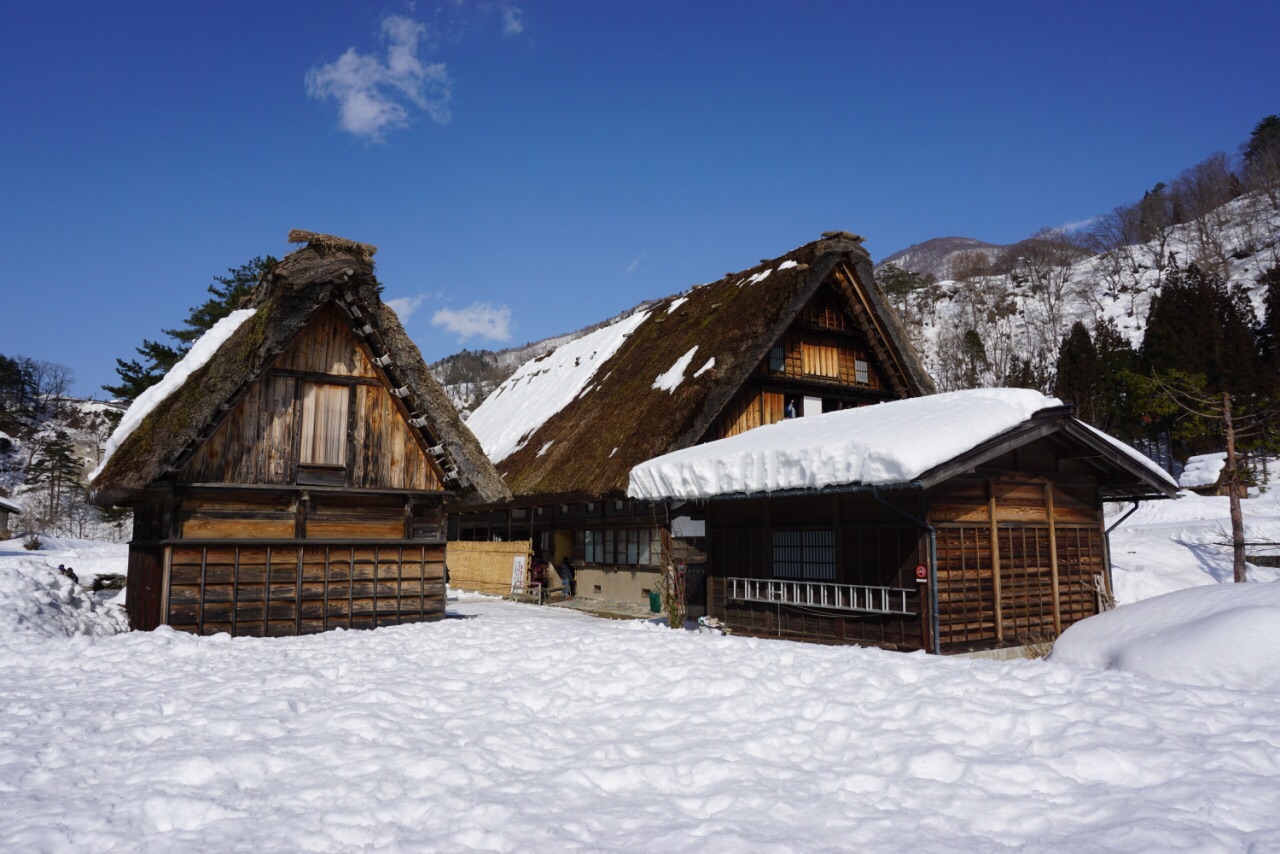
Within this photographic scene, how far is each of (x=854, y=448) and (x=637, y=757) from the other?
6.26 meters

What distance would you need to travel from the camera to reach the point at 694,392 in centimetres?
1755

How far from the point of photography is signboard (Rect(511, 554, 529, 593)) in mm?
21453

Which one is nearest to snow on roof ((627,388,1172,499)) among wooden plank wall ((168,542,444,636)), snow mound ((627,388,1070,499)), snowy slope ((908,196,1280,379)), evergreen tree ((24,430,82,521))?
snow mound ((627,388,1070,499))

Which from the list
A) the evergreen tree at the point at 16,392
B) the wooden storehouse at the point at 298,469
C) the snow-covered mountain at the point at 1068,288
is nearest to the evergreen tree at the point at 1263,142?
the snow-covered mountain at the point at 1068,288

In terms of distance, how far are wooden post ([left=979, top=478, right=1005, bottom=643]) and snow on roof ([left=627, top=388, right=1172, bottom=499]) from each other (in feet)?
4.41

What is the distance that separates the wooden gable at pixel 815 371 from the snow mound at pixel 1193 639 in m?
10.4

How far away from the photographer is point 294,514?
12.7 meters

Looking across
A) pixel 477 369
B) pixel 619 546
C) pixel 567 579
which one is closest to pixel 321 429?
pixel 619 546

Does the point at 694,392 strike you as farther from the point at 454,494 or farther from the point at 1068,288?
the point at 1068,288

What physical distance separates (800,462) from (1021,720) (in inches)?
234

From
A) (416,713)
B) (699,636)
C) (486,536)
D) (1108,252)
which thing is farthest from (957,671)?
(1108,252)

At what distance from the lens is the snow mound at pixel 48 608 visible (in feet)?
35.7

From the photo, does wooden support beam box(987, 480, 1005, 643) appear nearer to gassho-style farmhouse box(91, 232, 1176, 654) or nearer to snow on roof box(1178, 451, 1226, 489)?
gassho-style farmhouse box(91, 232, 1176, 654)

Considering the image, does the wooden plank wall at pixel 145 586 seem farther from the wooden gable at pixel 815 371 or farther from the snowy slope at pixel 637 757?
the wooden gable at pixel 815 371
